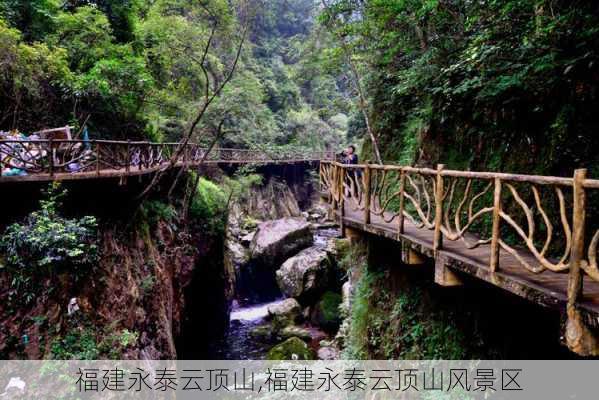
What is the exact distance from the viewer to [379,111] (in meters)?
10.4

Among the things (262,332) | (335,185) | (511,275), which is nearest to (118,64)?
(335,185)

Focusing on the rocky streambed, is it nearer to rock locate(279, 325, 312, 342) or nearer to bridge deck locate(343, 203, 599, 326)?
rock locate(279, 325, 312, 342)

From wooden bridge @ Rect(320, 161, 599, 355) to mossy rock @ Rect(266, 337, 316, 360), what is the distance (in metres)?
7.06

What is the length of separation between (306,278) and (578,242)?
1477 centimetres

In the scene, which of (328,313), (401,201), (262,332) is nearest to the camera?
(401,201)

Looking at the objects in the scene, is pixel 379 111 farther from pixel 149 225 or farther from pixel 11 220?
pixel 11 220

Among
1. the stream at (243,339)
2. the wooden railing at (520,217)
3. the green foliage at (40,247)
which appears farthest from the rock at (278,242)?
the green foliage at (40,247)

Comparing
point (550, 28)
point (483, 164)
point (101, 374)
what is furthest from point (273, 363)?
point (550, 28)

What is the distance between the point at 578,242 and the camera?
237 cm

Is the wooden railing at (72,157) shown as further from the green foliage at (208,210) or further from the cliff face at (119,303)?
the green foliage at (208,210)

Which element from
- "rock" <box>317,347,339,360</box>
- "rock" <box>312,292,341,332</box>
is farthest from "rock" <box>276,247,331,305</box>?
"rock" <box>317,347,339,360</box>

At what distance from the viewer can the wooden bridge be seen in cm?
238

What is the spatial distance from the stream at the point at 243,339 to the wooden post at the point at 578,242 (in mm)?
12676

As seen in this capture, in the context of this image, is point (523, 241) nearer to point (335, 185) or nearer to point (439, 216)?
point (439, 216)
